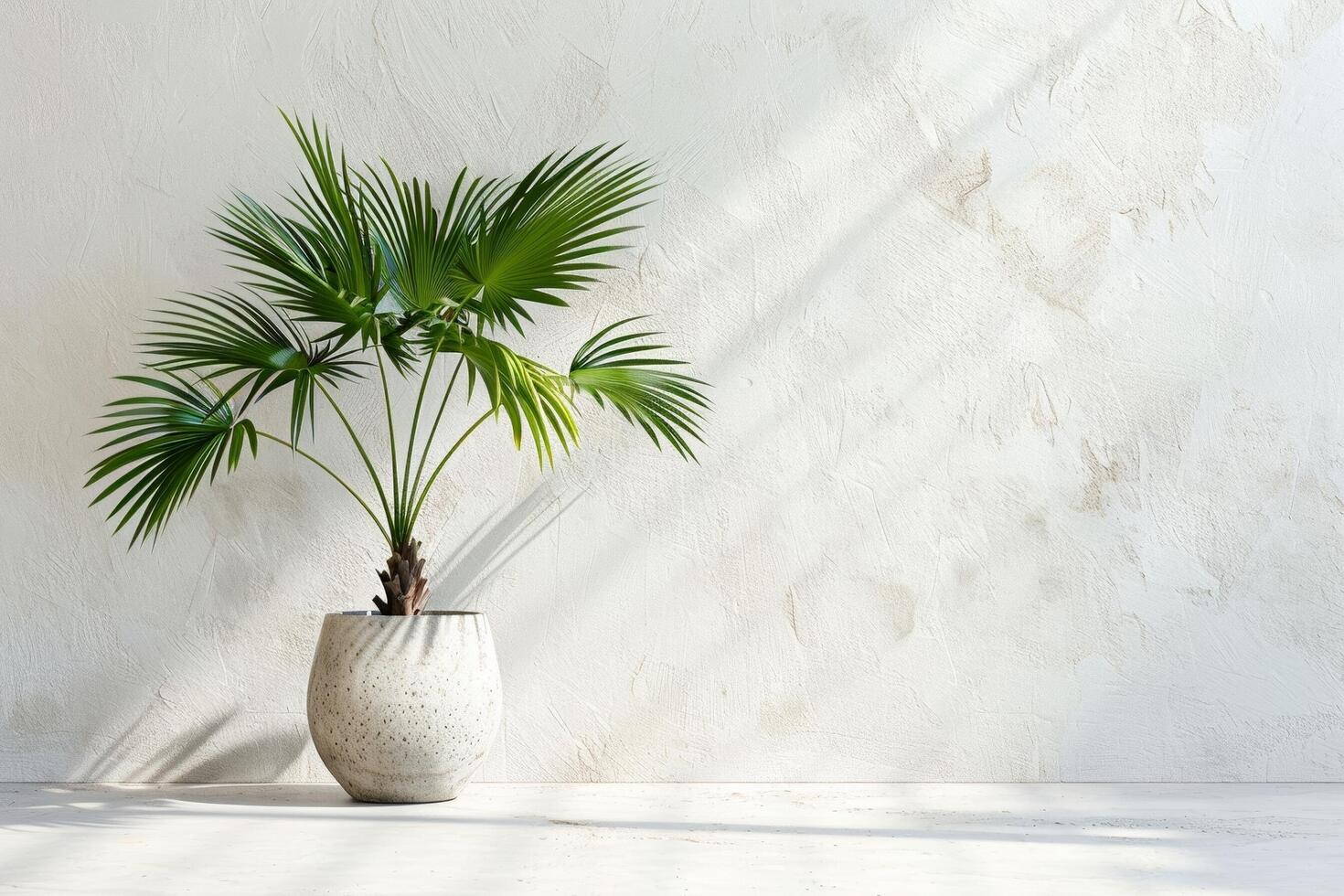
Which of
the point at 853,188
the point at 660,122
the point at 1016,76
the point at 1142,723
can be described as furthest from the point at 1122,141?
the point at 1142,723

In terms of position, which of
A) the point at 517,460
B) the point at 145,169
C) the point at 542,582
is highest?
the point at 145,169

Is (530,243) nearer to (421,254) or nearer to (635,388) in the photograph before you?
(421,254)

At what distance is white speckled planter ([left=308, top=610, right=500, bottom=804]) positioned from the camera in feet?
6.41

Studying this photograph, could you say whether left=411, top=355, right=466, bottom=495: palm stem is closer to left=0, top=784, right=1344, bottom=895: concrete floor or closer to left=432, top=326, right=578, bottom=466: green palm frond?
left=432, top=326, right=578, bottom=466: green palm frond

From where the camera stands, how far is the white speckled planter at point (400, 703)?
1954 mm

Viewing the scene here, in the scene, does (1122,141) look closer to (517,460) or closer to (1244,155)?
(1244,155)

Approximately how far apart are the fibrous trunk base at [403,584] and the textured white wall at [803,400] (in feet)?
0.88

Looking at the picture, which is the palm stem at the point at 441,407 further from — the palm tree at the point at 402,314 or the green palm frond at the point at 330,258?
the green palm frond at the point at 330,258

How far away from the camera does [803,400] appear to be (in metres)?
2.33

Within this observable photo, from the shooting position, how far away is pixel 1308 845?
1732 mm

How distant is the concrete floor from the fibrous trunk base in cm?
34

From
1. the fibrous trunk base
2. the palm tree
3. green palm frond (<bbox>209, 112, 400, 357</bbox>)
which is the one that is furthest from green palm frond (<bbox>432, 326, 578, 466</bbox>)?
the fibrous trunk base

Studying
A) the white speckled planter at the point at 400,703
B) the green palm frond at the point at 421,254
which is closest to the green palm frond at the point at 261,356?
the green palm frond at the point at 421,254

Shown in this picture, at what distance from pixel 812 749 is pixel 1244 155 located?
148 centimetres
